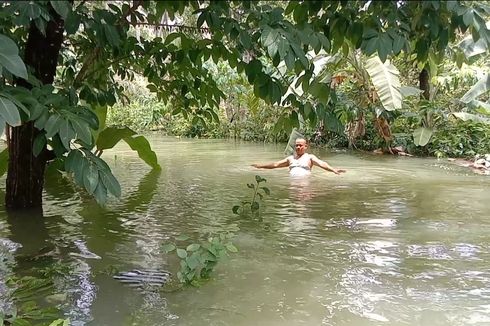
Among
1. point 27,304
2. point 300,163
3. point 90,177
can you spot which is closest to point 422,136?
point 300,163

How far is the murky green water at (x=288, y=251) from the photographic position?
308cm

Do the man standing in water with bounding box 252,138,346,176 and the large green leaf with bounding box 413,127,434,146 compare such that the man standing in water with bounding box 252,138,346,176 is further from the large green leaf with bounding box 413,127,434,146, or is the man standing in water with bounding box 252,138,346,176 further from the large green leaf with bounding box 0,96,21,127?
the large green leaf with bounding box 0,96,21,127

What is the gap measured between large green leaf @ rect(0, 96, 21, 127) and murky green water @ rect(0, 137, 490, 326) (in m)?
1.43

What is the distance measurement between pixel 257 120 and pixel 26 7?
A: 17.2m

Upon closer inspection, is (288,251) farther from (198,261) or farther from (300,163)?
(300,163)

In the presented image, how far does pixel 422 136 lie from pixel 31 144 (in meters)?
9.51

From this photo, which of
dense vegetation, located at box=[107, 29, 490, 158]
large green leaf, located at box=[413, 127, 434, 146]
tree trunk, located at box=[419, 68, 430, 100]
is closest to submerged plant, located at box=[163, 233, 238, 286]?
dense vegetation, located at box=[107, 29, 490, 158]

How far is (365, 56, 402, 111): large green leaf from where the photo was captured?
10.9 meters

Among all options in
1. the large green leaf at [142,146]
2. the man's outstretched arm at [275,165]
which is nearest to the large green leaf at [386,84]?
the man's outstretched arm at [275,165]

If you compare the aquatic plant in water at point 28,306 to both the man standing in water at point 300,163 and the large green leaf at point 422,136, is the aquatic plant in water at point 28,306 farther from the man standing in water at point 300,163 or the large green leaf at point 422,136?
the large green leaf at point 422,136

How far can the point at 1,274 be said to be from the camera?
3652mm

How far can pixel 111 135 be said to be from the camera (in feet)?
22.7

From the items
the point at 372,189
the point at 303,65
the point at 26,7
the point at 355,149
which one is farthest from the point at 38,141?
the point at 355,149

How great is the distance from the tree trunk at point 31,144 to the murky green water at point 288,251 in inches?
9.4
